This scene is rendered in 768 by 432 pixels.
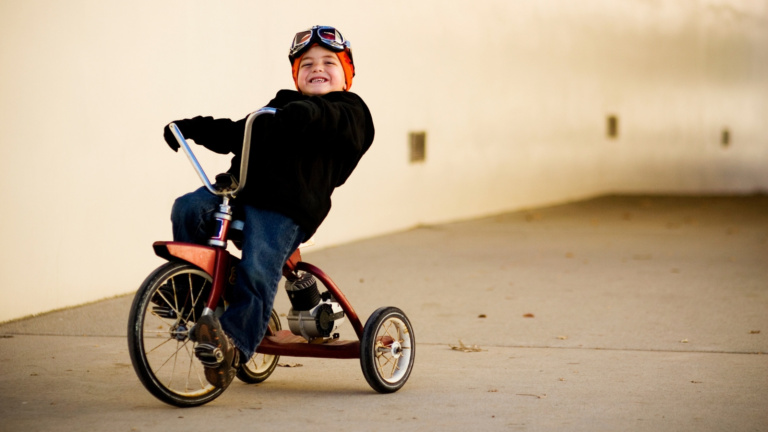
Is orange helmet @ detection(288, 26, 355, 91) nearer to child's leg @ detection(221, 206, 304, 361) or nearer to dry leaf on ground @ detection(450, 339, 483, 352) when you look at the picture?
child's leg @ detection(221, 206, 304, 361)

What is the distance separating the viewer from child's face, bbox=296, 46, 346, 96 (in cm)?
510

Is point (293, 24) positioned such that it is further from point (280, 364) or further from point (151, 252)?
point (280, 364)

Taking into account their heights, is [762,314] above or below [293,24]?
below

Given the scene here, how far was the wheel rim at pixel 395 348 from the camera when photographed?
5168mm

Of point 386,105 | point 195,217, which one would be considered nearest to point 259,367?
point 195,217

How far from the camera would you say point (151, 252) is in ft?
27.0

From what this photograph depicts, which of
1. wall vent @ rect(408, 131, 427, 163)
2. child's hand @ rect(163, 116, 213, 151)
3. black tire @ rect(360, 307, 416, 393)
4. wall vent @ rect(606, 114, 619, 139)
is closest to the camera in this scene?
child's hand @ rect(163, 116, 213, 151)

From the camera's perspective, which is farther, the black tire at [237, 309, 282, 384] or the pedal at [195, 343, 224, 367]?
the black tire at [237, 309, 282, 384]

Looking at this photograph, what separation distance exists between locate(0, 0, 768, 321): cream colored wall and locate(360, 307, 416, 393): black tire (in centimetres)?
268

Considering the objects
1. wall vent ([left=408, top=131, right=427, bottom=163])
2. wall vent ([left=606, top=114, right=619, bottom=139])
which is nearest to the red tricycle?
wall vent ([left=408, top=131, right=427, bottom=163])

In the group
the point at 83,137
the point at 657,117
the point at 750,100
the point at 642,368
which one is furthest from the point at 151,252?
the point at 750,100

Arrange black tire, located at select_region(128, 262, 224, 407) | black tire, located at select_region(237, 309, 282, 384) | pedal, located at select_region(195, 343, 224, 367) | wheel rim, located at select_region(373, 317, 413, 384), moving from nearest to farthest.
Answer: black tire, located at select_region(128, 262, 224, 407) → pedal, located at select_region(195, 343, 224, 367) → wheel rim, located at select_region(373, 317, 413, 384) → black tire, located at select_region(237, 309, 282, 384)

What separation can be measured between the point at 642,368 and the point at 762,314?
2000 millimetres

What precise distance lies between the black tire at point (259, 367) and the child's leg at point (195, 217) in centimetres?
72
